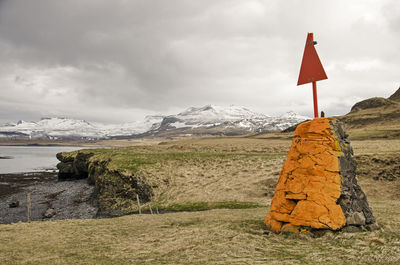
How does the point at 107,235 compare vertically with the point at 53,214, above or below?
above

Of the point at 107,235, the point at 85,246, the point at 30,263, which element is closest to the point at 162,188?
the point at 107,235

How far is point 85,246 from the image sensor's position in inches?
510

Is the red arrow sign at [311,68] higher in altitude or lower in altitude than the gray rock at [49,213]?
higher

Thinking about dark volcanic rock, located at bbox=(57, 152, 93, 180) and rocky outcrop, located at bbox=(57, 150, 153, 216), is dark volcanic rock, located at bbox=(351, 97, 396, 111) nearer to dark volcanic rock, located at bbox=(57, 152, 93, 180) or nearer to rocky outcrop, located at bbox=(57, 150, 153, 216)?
rocky outcrop, located at bbox=(57, 150, 153, 216)

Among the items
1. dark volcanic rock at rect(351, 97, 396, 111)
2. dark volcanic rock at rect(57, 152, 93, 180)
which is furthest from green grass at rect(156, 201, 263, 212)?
dark volcanic rock at rect(351, 97, 396, 111)

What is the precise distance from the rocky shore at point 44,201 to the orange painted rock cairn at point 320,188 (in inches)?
1044

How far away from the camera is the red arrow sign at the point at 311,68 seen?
1308cm

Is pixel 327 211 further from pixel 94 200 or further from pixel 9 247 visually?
pixel 94 200

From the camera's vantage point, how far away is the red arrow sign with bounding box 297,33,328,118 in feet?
42.9

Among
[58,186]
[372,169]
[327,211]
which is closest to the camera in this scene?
[327,211]

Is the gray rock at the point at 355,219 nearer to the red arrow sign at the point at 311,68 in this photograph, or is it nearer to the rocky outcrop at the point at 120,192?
the red arrow sign at the point at 311,68

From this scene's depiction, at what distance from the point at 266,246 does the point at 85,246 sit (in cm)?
879

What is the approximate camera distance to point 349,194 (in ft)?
40.9

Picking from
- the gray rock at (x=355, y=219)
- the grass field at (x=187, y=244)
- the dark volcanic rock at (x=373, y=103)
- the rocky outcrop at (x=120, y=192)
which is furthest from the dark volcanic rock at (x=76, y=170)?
the dark volcanic rock at (x=373, y=103)
